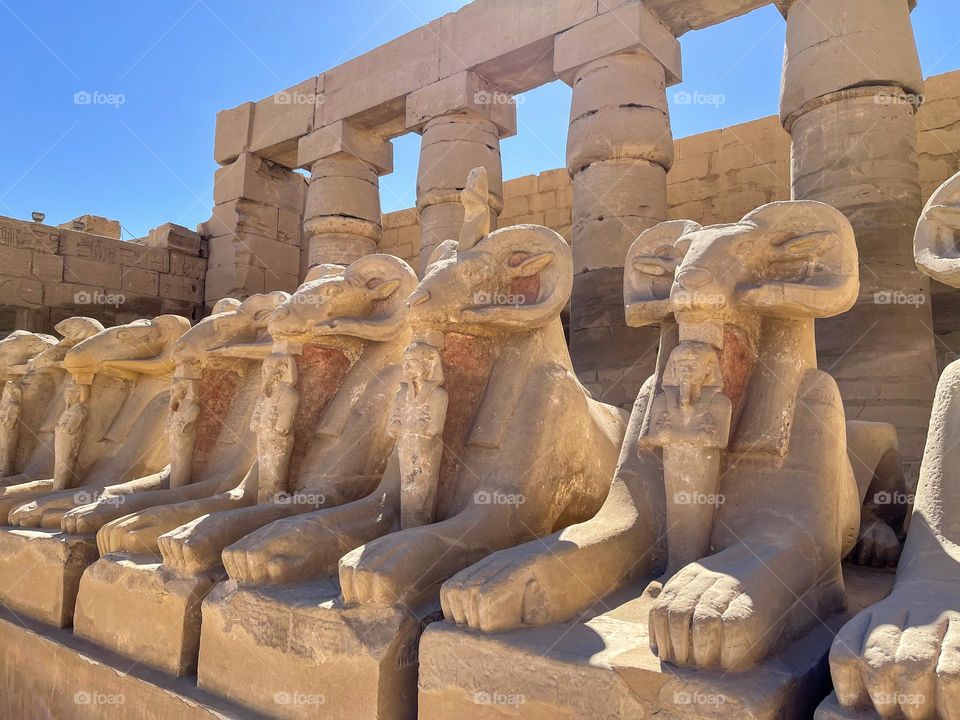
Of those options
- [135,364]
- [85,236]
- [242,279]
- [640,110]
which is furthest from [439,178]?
[85,236]

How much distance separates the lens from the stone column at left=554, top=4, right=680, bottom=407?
601 centimetres

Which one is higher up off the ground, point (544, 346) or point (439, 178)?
point (439, 178)

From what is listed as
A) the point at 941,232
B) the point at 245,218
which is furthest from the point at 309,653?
the point at 245,218

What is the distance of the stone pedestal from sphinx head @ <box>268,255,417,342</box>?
310 centimetres

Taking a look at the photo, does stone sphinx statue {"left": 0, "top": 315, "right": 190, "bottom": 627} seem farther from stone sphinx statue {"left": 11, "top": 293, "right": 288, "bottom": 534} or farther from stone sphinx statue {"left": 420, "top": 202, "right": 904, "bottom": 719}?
stone sphinx statue {"left": 420, "top": 202, "right": 904, "bottom": 719}

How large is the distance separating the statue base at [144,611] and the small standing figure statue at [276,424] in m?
0.48

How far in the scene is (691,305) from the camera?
202cm

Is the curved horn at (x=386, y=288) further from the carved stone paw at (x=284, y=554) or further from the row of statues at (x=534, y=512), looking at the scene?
the carved stone paw at (x=284, y=554)

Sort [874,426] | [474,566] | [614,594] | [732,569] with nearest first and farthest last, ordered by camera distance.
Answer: [732,569] → [474,566] → [614,594] → [874,426]

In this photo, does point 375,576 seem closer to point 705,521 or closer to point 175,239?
point 705,521

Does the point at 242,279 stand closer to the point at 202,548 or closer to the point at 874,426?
the point at 202,548

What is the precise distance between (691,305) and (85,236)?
9.31 metres

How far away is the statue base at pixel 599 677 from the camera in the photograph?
1.49 meters

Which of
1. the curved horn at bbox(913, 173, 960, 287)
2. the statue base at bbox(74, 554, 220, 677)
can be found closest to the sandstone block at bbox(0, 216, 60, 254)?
the statue base at bbox(74, 554, 220, 677)
